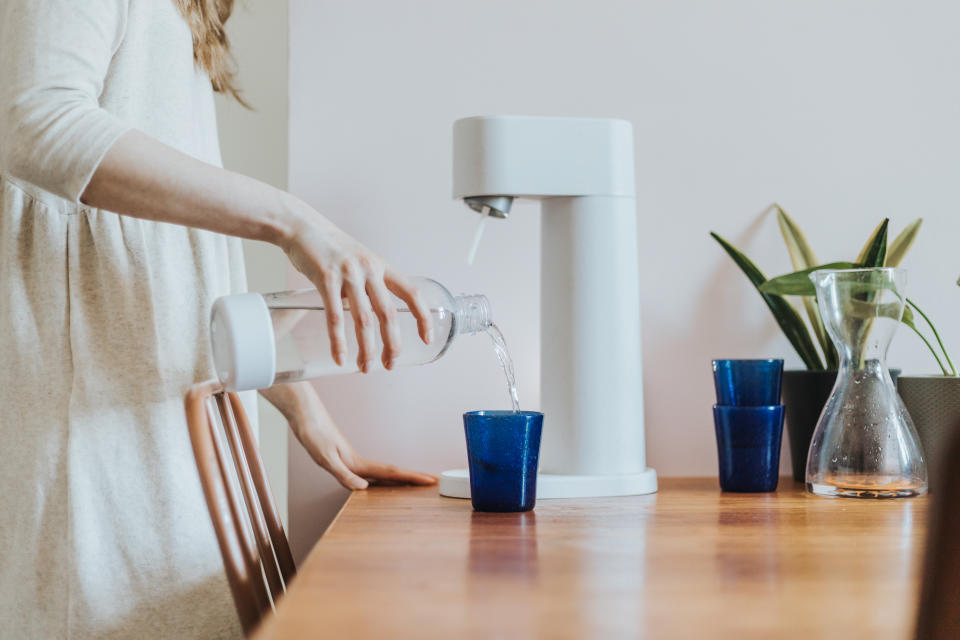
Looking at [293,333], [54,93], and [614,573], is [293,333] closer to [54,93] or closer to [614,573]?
[54,93]

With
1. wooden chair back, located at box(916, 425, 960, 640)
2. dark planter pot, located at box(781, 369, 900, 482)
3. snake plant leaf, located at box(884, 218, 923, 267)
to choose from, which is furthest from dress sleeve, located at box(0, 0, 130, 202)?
snake plant leaf, located at box(884, 218, 923, 267)

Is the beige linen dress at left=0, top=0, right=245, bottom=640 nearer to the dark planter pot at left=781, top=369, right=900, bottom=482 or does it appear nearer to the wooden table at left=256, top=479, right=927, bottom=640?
the wooden table at left=256, top=479, right=927, bottom=640

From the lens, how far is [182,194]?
75 centimetres

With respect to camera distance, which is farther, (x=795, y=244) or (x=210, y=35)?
(x=795, y=244)

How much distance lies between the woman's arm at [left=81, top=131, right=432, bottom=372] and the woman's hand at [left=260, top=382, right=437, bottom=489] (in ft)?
1.14

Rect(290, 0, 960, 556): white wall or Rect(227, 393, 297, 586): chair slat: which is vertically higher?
Rect(290, 0, 960, 556): white wall

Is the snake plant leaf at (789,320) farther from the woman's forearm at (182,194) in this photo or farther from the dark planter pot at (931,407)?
the woman's forearm at (182,194)

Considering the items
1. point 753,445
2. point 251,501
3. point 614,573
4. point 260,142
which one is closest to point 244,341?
point 251,501

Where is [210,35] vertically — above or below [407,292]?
above

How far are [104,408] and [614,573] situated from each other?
527 mm

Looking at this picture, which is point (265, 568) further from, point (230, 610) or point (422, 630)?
point (422, 630)

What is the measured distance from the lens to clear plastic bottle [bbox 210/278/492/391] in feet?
2.30

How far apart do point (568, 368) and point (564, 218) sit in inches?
6.4

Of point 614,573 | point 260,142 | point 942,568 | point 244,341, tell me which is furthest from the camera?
point 260,142
